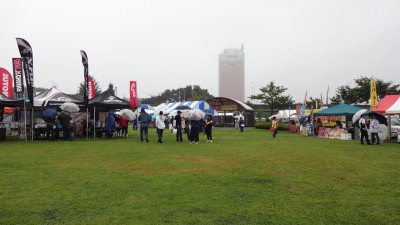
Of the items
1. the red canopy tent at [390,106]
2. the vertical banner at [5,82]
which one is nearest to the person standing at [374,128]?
the red canopy tent at [390,106]

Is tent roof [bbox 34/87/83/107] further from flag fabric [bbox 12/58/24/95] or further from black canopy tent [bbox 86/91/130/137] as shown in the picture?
flag fabric [bbox 12/58/24/95]

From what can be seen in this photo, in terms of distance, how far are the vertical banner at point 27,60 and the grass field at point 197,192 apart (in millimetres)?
8162

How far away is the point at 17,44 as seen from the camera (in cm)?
1662

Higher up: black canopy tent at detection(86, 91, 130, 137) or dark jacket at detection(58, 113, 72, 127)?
black canopy tent at detection(86, 91, 130, 137)

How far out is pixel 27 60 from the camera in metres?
16.7

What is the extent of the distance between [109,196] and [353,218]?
144 inches

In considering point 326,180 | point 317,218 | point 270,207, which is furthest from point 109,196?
point 326,180

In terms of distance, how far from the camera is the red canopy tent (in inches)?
680

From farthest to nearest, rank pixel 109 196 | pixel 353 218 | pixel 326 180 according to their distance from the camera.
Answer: pixel 326 180 < pixel 109 196 < pixel 353 218

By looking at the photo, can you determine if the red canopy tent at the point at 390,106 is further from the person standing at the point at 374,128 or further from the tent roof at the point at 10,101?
the tent roof at the point at 10,101

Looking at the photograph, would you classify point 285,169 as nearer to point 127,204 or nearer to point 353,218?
point 353,218

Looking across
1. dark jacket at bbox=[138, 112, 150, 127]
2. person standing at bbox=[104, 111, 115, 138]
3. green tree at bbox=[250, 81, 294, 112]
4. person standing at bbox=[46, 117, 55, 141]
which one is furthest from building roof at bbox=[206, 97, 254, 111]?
person standing at bbox=[46, 117, 55, 141]

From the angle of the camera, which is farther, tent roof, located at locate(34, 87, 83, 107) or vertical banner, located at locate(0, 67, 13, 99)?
vertical banner, located at locate(0, 67, 13, 99)

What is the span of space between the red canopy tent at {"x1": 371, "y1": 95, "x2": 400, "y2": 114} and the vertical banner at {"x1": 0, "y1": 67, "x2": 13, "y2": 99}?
21.9 metres
